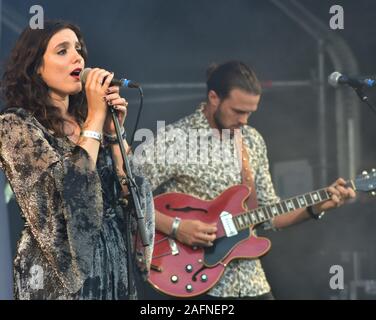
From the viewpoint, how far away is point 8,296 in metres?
3.73

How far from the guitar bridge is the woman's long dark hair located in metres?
1.29

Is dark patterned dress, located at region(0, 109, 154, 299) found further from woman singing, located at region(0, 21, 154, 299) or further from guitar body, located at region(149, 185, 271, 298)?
guitar body, located at region(149, 185, 271, 298)

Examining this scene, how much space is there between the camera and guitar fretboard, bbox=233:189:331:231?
387cm

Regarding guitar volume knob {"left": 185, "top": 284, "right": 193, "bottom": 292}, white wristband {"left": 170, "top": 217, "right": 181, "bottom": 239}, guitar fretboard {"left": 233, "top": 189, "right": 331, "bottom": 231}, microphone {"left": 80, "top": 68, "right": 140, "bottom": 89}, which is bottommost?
guitar volume knob {"left": 185, "top": 284, "right": 193, "bottom": 292}

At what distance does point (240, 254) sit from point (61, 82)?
146 centimetres

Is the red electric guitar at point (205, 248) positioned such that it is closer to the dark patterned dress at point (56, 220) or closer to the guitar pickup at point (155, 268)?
the guitar pickup at point (155, 268)

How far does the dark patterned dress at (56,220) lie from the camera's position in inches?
96.0

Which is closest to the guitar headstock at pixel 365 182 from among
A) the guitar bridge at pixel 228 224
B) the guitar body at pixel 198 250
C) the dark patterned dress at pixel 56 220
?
the guitar body at pixel 198 250

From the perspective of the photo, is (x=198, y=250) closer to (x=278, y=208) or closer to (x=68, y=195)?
(x=278, y=208)

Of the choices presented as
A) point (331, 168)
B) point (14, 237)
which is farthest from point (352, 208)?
point (14, 237)

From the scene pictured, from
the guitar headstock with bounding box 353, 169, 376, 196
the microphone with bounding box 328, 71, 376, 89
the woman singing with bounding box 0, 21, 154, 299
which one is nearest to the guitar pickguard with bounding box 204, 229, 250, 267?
the guitar headstock with bounding box 353, 169, 376, 196

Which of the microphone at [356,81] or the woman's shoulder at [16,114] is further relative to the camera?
the microphone at [356,81]

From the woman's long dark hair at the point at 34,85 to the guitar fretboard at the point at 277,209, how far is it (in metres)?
1.34
